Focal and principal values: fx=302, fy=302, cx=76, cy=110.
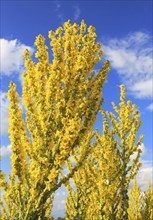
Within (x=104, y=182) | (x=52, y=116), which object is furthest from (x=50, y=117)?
(x=104, y=182)

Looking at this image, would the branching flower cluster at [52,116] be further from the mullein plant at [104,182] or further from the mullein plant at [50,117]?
the mullein plant at [104,182]

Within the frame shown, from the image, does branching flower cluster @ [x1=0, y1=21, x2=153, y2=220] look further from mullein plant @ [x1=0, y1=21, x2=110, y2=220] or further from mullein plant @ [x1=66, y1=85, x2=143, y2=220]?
mullein plant @ [x1=66, y1=85, x2=143, y2=220]

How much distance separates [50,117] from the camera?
544 cm

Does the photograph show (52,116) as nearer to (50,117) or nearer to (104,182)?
(50,117)

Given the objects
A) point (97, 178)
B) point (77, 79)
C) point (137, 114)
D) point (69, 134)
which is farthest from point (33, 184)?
point (137, 114)

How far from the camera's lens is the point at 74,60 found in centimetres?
592

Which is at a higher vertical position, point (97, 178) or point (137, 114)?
point (137, 114)

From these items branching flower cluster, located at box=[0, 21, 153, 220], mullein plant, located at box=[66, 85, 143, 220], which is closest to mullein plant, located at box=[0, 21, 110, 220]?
branching flower cluster, located at box=[0, 21, 153, 220]

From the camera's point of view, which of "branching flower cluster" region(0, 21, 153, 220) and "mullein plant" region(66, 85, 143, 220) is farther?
"mullein plant" region(66, 85, 143, 220)

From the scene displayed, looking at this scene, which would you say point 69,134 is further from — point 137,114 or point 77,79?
point 137,114

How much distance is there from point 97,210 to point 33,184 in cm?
746

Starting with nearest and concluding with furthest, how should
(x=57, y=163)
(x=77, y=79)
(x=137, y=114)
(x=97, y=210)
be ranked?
(x=57, y=163) → (x=77, y=79) → (x=97, y=210) → (x=137, y=114)

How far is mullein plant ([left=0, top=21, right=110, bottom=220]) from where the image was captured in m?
5.09

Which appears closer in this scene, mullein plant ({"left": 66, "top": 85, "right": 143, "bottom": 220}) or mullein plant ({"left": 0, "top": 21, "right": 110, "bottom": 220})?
mullein plant ({"left": 0, "top": 21, "right": 110, "bottom": 220})
